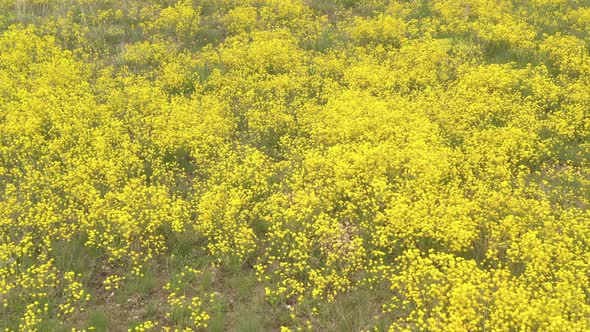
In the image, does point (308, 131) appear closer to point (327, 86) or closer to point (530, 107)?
point (327, 86)

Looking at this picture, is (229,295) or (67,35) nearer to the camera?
(229,295)

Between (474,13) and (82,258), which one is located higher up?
(474,13)

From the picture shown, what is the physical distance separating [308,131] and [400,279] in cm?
491

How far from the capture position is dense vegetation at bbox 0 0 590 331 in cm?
649

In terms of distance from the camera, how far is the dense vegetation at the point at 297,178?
6.49m

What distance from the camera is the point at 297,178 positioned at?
345 inches

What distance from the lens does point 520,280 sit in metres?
6.61

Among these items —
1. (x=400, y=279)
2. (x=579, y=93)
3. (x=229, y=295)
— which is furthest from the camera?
(x=579, y=93)

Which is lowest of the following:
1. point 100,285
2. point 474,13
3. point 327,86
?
point 100,285

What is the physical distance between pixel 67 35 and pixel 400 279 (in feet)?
44.6

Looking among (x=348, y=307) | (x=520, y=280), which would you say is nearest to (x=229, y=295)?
(x=348, y=307)

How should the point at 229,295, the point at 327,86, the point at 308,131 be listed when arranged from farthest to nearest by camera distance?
the point at 327,86 < the point at 308,131 < the point at 229,295

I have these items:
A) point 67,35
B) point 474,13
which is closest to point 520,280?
point 474,13

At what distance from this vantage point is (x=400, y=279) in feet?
21.2
